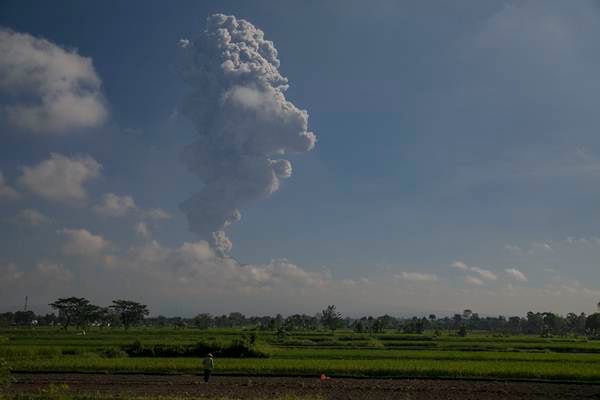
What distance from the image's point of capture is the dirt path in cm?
2546

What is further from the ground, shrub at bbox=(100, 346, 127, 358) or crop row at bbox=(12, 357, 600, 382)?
crop row at bbox=(12, 357, 600, 382)

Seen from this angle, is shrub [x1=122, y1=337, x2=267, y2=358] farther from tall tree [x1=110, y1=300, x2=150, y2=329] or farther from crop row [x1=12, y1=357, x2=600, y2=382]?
tall tree [x1=110, y1=300, x2=150, y2=329]

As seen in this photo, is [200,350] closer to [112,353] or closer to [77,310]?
[112,353]

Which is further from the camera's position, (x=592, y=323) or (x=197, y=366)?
(x=592, y=323)

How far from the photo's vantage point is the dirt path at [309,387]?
83.5ft

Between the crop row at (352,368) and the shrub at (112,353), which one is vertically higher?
the crop row at (352,368)

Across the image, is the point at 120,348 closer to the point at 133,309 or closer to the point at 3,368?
the point at 3,368

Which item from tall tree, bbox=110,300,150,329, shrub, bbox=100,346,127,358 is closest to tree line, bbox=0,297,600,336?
tall tree, bbox=110,300,150,329

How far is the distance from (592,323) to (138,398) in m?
129

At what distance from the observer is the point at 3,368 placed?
16.9 meters

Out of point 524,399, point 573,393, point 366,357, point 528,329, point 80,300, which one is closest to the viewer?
→ point 524,399

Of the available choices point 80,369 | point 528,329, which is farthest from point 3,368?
point 528,329

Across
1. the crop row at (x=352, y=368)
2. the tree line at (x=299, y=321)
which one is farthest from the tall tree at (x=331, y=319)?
the crop row at (x=352, y=368)

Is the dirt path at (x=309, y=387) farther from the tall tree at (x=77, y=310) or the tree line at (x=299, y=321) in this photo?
the tall tree at (x=77, y=310)
